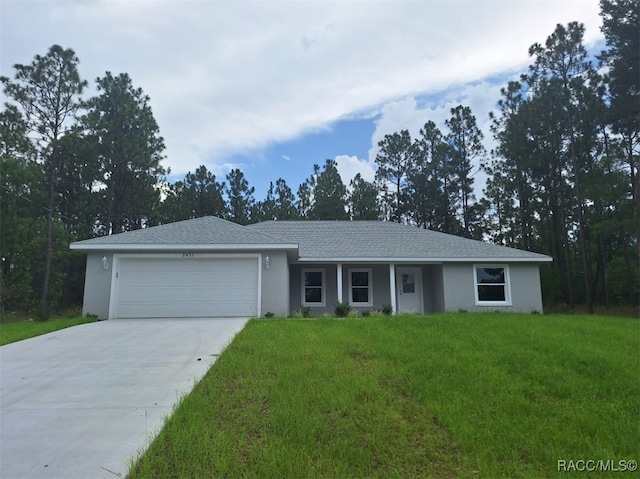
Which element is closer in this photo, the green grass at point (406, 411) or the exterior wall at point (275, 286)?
the green grass at point (406, 411)

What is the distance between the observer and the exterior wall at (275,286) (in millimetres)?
12867

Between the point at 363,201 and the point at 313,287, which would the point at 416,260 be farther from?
the point at 363,201

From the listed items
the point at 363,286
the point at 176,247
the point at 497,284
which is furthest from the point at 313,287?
the point at 497,284

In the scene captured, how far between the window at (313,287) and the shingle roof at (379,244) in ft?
3.28

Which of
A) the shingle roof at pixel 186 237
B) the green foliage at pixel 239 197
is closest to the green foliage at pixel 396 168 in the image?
the green foliage at pixel 239 197

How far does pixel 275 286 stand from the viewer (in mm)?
12961

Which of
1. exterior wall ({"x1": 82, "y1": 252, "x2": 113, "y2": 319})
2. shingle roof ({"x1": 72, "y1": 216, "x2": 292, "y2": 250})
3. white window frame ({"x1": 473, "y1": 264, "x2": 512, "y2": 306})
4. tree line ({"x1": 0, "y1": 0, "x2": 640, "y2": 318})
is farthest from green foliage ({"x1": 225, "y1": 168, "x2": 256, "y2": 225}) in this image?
white window frame ({"x1": 473, "y1": 264, "x2": 512, "y2": 306})

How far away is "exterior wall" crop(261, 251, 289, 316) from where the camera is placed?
12.9m

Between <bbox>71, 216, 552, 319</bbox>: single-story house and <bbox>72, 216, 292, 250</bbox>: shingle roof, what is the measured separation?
3 centimetres

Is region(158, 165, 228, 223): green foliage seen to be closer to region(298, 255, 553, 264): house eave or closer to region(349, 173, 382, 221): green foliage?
region(349, 173, 382, 221): green foliage

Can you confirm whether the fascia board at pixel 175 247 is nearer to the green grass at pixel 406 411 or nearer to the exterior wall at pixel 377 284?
the exterior wall at pixel 377 284

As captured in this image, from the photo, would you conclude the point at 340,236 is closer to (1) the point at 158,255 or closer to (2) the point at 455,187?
(1) the point at 158,255

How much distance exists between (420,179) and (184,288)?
22.9m

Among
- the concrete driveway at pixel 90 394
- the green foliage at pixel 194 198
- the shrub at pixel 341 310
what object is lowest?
the concrete driveway at pixel 90 394
